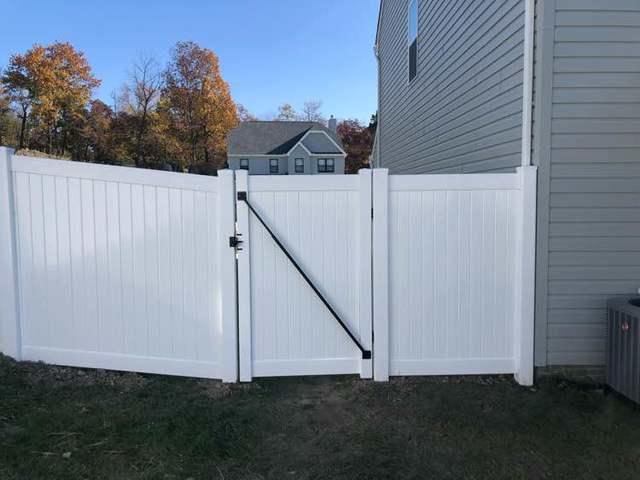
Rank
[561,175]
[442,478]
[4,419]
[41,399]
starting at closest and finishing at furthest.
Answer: [442,478], [4,419], [41,399], [561,175]

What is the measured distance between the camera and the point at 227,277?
12.0ft

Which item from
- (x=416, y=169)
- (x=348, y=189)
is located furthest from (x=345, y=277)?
(x=416, y=169)

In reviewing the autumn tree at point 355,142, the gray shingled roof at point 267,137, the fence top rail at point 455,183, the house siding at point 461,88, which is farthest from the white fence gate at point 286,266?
the autumn tree at point 355,142

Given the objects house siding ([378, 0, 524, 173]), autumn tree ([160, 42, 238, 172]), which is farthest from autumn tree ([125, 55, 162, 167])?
house siding ([378, 0, 524, 173])

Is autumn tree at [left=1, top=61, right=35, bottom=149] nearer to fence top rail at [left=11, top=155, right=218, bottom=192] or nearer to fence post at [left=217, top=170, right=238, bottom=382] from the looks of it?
fence top rail at [left=11, top=155, right=218, bottom=192]

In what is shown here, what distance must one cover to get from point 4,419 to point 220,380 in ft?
4.85

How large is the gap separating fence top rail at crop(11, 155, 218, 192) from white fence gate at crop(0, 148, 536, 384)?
0.01 metres

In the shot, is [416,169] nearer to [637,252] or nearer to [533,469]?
[637,252]

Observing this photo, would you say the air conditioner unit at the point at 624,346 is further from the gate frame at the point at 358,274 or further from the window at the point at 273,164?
the window at the point at 273,164

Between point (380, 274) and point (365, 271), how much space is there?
4.9 inches

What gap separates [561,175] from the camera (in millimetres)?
3656

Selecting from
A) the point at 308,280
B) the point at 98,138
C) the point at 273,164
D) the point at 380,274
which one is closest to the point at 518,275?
the point at 380,274

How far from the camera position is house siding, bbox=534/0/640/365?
3.59 m

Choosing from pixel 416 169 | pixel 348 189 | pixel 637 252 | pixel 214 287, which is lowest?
pixel 214 287
